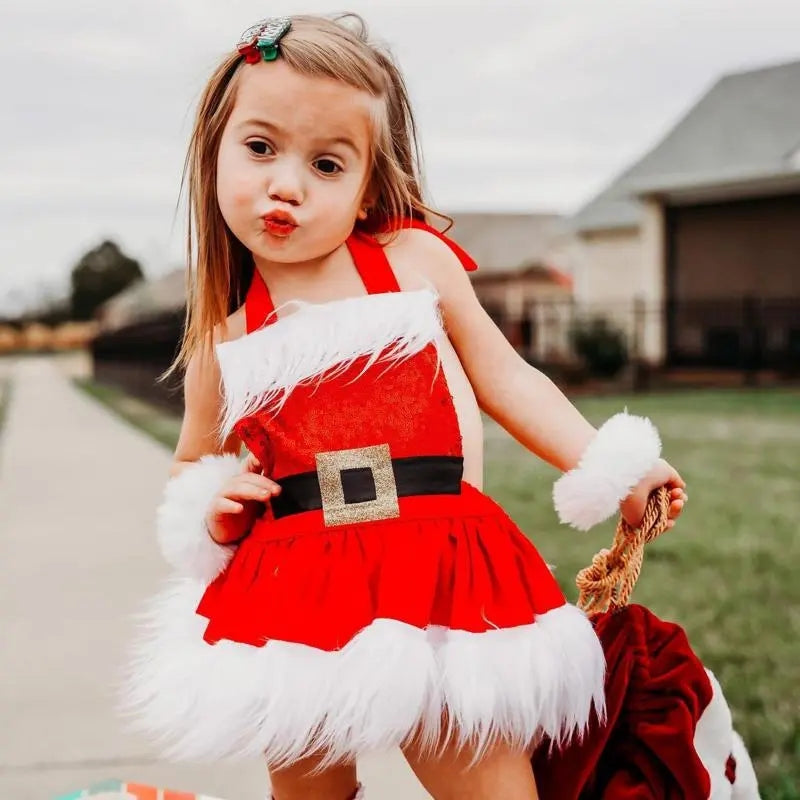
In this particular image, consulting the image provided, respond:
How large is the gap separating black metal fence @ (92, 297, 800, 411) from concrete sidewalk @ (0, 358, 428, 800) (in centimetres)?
734

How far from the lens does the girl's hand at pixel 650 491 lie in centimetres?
172

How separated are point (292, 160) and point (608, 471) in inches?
26.4

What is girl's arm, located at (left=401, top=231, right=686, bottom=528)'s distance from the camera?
1.70 metres

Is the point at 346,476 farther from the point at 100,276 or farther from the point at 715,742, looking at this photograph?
the point at 100,276

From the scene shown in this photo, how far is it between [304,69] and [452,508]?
0.69 meters

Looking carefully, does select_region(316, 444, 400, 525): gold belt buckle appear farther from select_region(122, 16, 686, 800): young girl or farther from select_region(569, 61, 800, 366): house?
select_region(569, 61, 800, 366): house

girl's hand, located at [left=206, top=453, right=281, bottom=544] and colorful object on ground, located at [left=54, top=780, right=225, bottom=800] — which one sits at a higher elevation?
girl's hand, located at [left=206, top=453, right=281, bottom=544]

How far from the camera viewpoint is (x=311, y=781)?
1768mm

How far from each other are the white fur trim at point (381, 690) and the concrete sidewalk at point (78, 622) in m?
1.37

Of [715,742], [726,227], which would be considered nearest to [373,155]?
[715,742]

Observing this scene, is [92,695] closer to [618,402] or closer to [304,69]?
[304,69]

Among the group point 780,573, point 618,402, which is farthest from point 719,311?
point 780,573

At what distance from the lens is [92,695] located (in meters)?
3.63

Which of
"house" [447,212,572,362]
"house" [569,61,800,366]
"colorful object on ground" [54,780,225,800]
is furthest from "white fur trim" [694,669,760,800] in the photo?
"house" [447,212,572,362]
